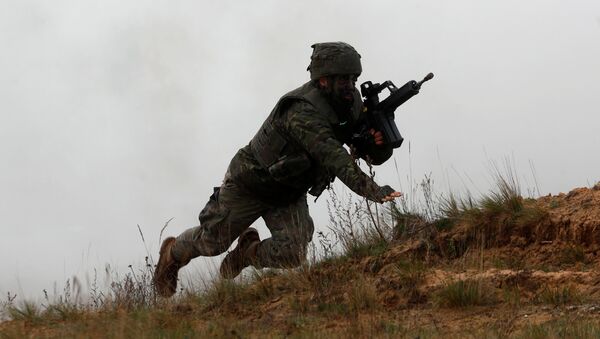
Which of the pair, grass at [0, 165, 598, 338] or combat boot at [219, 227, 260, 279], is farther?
combat boot at [219, 227, 260, 279]

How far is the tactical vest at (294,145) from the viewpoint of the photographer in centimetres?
795

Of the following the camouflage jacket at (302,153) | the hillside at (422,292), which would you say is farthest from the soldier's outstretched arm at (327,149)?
the hillside at (422,292)

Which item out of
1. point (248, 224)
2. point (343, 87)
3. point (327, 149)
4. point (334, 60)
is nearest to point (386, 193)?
point (327, 149)

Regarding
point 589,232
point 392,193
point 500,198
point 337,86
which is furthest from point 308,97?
point 589,232

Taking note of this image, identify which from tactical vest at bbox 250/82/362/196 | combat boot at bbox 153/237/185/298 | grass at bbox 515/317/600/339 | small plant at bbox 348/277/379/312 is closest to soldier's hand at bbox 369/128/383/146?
tactical vest at bbox 250/82/362/196

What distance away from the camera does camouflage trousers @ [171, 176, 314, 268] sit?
8.27 meters

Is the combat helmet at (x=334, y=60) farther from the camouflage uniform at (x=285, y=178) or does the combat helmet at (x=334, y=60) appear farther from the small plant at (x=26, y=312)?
the small plant at (x=26, y=312)

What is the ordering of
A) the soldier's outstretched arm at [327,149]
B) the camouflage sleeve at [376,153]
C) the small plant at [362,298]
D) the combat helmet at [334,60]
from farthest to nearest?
the camouflage sleeve at [376,153], the combat helmet at [334,60], the soldier's outstretched arm at [327,149], the small plant at [362,298]

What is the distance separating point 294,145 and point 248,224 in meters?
0.98

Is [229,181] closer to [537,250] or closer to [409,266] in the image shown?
[409,266]

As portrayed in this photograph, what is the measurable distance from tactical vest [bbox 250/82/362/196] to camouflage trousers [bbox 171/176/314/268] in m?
0.33

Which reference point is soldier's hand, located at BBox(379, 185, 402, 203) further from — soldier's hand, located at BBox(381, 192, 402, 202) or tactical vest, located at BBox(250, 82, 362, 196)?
tactical vest, located at BBox(250, 82, 362, 196)

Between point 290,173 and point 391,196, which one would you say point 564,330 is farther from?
point 290,173

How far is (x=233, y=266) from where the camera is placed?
8727mm
